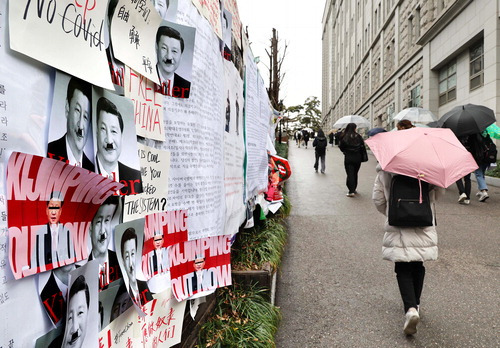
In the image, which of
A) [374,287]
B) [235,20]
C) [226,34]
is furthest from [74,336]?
[374,287]

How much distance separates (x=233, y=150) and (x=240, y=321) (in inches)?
50.5

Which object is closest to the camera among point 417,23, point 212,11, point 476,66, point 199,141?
point 199,141

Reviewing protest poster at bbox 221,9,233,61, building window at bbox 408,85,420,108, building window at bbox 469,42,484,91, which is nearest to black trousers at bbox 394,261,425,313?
protest poster at bbox 221,9,233,61

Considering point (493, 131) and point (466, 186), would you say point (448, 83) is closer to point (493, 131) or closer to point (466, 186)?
point (493, 131)

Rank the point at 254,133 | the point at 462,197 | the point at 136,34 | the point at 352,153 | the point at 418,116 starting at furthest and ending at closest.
Answer: 1. the point at 418,116
2. the point at 352,153
3. the point at 462,197
4. the point at 254,133
5. the point at 136,34

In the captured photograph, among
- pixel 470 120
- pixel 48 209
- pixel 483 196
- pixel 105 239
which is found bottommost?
pixel 483 196

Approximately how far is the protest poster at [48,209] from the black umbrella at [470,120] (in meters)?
7.97

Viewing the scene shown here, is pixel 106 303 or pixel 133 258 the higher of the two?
pixel 133 258

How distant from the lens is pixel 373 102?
3047 cm

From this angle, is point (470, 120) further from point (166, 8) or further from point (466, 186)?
point (166, 8)

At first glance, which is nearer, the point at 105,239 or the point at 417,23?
the point at 105,239

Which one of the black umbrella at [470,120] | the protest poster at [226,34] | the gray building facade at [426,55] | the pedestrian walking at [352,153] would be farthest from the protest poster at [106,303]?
the gray building facade at [426,55]

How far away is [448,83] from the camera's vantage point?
1634 centimetres

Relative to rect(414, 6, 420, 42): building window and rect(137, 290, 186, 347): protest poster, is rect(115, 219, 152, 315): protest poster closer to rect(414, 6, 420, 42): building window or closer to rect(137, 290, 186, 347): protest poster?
rect(137, 290, 186, 347): protest poster
